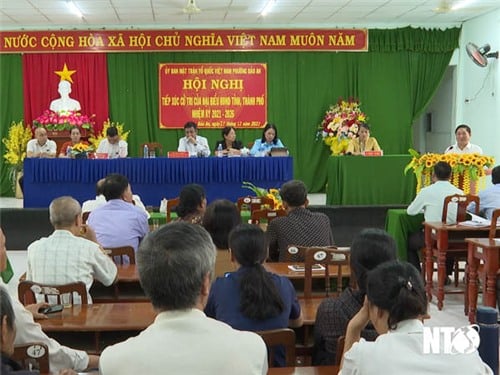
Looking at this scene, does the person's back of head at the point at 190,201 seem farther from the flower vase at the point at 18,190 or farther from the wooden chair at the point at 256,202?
the flower vase at the point at 18,190

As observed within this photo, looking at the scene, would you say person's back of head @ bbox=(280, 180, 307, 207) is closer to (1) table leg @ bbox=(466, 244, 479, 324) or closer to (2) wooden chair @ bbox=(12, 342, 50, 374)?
(1) table leg @ bbox=(466, 244, 479, 324)

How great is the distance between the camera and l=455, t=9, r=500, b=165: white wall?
29.3 ft

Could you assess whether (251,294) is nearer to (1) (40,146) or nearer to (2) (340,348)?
(2) (340,348)

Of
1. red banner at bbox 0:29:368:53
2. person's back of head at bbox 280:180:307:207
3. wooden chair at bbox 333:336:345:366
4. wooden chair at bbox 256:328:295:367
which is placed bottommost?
wooden chair at bbox 333:336:345:366

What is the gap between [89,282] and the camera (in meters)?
2.98

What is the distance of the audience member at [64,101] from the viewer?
9.89 metres

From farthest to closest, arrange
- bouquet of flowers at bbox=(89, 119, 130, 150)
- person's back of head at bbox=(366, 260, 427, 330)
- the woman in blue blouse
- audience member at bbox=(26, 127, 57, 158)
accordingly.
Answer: bouquet of flowers at bbox=(89, 119, 130, 150) < audience member at bbox=(26, 127, 57, 158) < the woman in blue blouse < person's back of head at bbox=(366, 260, 427, 330)

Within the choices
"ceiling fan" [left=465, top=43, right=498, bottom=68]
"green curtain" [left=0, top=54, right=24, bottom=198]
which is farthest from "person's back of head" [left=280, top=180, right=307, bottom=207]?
"green curtain" [left=0, top=54, right=24, bottom=198]

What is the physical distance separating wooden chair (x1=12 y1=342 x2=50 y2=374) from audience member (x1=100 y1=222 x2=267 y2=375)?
0.63 meters

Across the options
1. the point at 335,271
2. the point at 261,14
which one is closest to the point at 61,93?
the point at 261,14

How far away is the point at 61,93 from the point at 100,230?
6.57 metres

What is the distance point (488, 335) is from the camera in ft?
5.08

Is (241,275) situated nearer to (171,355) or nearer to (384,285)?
(384,285)

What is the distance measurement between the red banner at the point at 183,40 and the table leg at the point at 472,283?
536 cm
